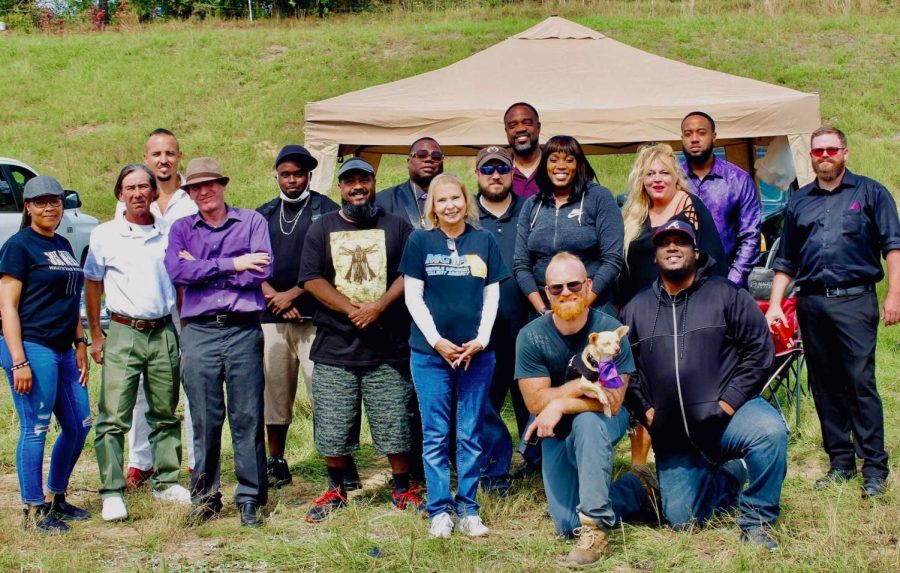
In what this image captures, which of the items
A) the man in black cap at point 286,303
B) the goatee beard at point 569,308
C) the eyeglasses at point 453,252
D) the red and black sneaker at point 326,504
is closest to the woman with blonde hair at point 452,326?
the eyeglasses at point 453,252

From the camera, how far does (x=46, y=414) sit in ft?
15.5

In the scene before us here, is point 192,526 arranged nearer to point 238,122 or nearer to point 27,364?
point 27,364

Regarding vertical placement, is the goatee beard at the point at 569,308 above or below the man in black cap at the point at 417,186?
below

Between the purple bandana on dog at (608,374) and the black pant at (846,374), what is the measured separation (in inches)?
58.4

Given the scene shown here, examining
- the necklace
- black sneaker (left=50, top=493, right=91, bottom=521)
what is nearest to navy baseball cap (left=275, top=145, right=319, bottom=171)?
the necklace

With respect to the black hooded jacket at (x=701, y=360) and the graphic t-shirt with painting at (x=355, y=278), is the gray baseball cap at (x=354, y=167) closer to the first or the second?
the graphic t-shirt with painting at (x=355, y=278)

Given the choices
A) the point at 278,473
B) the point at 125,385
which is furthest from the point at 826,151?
the point at 125,385

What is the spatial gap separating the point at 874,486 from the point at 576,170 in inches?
87.2

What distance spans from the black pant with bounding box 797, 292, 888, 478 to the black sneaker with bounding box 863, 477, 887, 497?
3 cm

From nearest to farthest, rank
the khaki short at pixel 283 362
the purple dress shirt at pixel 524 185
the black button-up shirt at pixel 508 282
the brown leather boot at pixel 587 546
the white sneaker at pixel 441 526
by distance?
the brown leather boot at pixel 587 546
the white sneaker at pixel 441 526
the black button-up shirt at pixel 508 282
the khaki short at pixel 283 362
the purple dress shirt at pixel 524 185

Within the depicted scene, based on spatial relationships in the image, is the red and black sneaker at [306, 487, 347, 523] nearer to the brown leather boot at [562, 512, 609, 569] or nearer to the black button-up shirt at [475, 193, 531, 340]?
the black button-up shirt at [475, 193, 531, 340]

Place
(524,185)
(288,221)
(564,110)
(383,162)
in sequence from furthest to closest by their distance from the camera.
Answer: (383,162)
(564,110)
(524,185)
(288,221)

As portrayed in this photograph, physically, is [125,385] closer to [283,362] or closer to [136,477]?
[136,477]

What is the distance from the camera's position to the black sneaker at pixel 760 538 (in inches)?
160
